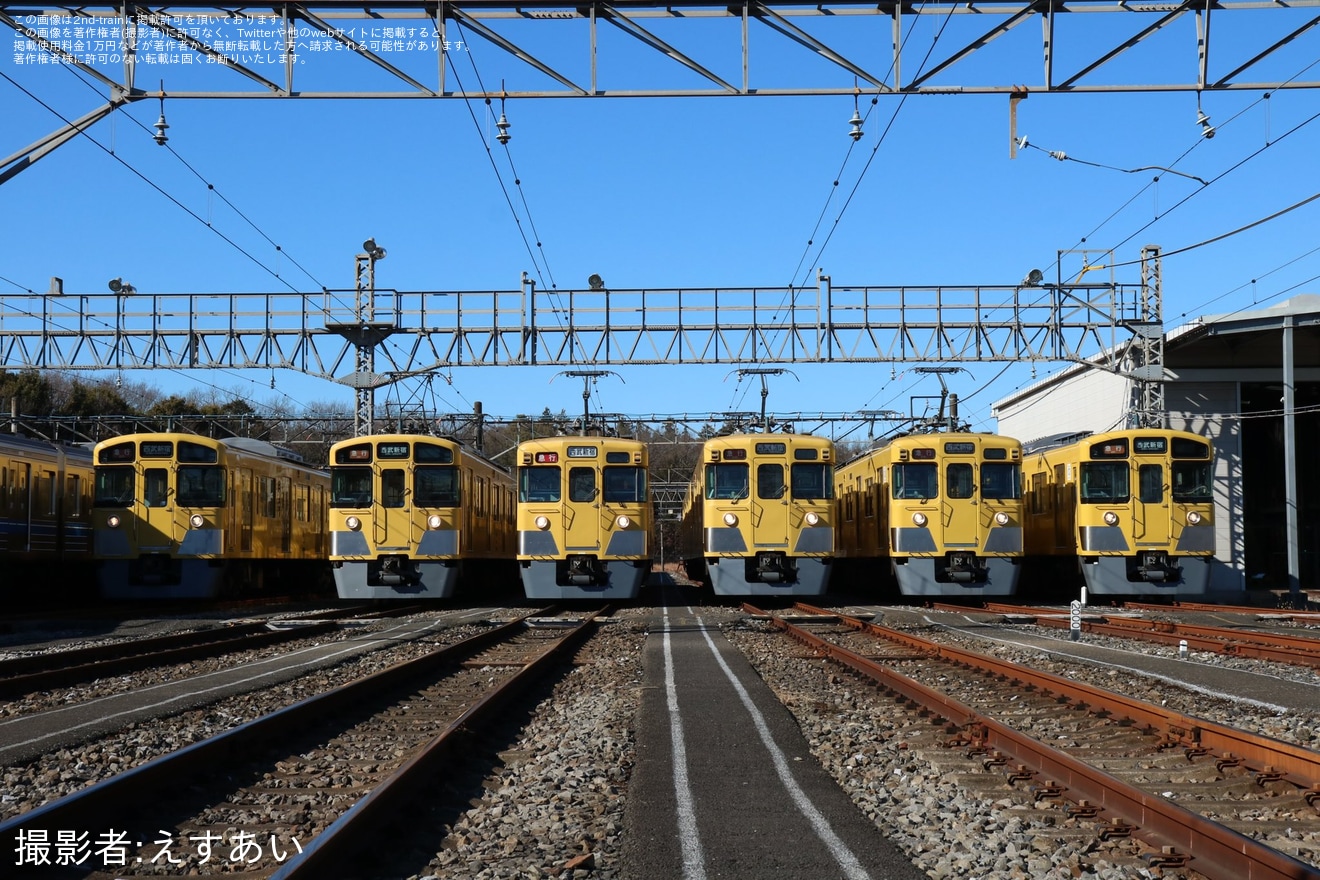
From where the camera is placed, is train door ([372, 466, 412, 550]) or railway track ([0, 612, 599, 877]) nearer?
railway track ([0, 612, 599, 877])

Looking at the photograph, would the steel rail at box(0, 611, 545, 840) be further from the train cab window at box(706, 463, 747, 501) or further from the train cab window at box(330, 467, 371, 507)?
the train cab window at box(706, 463, 747, 501)

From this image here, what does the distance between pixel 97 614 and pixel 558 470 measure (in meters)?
8.04

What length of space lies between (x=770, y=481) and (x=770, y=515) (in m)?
0.63

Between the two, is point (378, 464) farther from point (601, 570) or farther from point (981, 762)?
point (981, 762)

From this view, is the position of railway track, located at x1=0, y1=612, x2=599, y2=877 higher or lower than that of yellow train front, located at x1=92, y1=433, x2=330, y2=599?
lower

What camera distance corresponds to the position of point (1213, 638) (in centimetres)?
1534

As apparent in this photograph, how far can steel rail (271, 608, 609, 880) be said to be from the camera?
461cm

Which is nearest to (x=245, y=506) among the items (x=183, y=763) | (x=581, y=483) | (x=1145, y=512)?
(x=581, y=483)

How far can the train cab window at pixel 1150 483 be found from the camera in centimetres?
2327

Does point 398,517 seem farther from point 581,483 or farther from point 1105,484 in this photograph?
point 1105,484

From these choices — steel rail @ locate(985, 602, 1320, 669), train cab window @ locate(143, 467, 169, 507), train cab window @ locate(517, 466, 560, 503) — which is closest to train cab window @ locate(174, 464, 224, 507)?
train cab window @ locate(143, 467, 169, 507)

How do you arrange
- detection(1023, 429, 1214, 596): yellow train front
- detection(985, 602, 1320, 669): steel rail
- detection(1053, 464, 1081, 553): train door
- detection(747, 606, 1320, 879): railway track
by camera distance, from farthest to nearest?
detection(1053, 464, 1081, 553): train door, detection(1023, 429, 1214, 596): yellow train front, detection(985, 602, 1320, 669): steel rail, detection(747, 606, 1320, 879): railway track

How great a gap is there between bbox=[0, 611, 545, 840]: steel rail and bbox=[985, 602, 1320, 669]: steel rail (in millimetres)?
8814

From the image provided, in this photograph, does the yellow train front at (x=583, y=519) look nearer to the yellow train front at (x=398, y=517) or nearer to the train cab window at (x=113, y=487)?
the yellow train front at (x=398, y=517)
